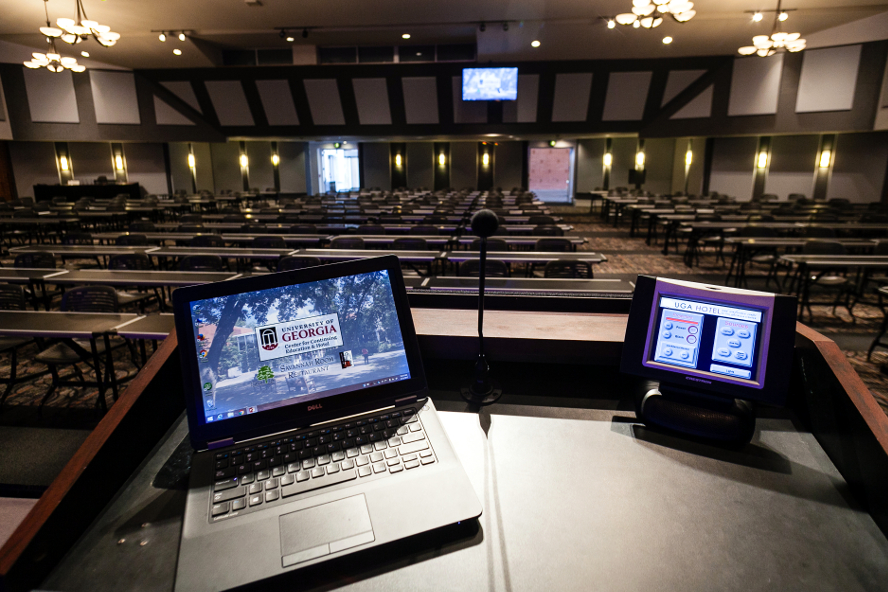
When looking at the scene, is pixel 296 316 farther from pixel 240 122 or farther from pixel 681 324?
pixel 240 122

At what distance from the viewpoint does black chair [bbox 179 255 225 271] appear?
4.94 m

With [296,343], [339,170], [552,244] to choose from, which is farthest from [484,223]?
[339,170]

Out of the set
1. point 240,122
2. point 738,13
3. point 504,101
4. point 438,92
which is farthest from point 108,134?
point 738,13

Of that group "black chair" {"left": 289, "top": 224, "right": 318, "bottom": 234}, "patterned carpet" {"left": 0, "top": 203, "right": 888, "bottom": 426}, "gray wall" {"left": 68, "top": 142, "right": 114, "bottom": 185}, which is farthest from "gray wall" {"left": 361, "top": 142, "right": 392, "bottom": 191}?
"black chair" {"left": 289, "top": 224, "right": 318, "bottom": 234}

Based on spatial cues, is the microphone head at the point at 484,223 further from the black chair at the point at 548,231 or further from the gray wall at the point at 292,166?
the gray wall at the point at 292,166

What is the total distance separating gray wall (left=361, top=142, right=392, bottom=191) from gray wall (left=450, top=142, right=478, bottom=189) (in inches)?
109

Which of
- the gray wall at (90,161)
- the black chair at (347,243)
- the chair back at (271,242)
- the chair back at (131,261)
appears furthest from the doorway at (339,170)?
the chair back at (131,261)

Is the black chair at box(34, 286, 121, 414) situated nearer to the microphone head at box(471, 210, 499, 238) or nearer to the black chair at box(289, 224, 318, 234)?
the microphone head at box(471, 210, 499, 238)

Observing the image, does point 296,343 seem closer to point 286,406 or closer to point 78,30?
point 286,406

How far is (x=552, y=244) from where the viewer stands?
576cm

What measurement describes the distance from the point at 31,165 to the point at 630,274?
1961 centimetres

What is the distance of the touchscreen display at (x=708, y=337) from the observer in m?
1.06

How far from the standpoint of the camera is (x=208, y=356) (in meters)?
0.93

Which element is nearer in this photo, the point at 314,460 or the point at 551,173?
the point at 314,460
